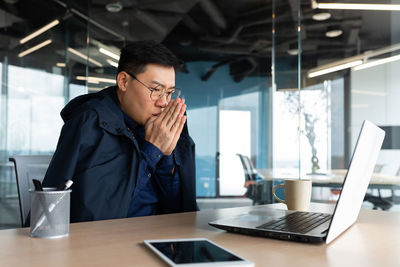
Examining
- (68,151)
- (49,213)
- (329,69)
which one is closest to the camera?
(49,213)

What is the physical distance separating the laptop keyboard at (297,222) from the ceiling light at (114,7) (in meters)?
4.07

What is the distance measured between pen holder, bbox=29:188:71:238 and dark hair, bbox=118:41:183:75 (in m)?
0.87

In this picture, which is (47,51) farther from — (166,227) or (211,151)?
(166,227)

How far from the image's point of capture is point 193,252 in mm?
642

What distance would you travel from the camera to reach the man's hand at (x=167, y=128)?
1.37 meters

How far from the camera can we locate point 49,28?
3.97 metres

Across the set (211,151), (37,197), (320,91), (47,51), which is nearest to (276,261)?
(37,197)

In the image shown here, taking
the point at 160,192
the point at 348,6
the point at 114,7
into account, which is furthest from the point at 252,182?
the point at 160,192

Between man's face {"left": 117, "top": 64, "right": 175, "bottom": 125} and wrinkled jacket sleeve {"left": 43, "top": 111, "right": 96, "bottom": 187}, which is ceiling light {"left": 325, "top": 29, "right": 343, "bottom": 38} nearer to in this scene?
man's face {"left": 117, "top": 64, "right": 175, "bottom": 125}

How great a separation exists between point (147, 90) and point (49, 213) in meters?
0.87

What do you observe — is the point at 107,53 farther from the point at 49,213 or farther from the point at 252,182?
the point at 49,213

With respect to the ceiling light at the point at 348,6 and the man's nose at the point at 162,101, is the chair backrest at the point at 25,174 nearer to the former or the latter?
the man's nose at the point at 162,101

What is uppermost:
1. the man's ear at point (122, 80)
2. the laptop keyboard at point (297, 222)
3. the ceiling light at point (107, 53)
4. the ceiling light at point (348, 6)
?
Answer: the ceiling light at point (348, 6)

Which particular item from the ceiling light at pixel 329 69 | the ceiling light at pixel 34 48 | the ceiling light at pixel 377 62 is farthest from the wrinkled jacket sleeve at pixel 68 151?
the ceiling light at pixel 329 69
